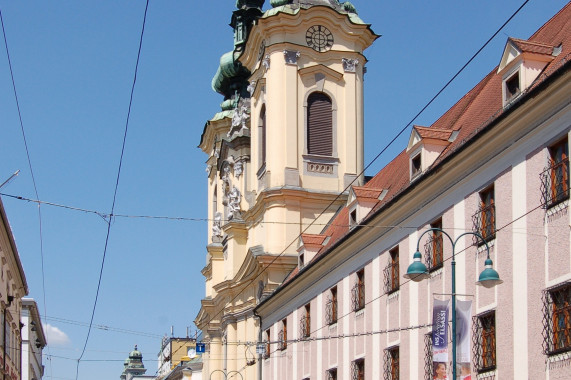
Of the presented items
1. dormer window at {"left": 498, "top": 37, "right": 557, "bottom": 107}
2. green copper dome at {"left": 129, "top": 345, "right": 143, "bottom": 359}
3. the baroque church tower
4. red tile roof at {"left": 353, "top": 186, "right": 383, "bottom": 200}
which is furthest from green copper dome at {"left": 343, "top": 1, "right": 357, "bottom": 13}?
green copper dome at {"left": 129, "top": 345, "right": 143, "bottom": 359}

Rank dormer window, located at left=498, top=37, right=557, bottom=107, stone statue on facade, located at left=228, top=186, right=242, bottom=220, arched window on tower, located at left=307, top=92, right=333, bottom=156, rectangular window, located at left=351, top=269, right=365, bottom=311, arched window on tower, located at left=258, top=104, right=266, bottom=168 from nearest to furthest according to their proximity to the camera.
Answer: dormer window, located at left=498, top=37, right=557, bottom=107
rectangular window, located at left=351, top=269, right=365, bottom=311
arched window on tower, located at left=307, top=92, right=333, bottom=156
arched window on tower, located at left=258, top=104, right=266, bottom=168
stone statue on facade, located at left=228, top=186, right=242, bottom=220

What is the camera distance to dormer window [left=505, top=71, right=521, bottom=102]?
2453 centimetres

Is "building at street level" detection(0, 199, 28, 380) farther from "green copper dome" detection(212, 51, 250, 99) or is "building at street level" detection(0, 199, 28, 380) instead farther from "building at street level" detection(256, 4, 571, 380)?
"green copper dome" detection(212, 51, 250, 99)

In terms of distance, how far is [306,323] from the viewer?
131 ft

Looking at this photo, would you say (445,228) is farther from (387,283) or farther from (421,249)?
(387,283)

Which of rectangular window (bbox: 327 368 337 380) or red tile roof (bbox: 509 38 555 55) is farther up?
red tile roof (bbox: 509 38 555 55)

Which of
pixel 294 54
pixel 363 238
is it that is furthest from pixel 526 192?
pixel 294 54

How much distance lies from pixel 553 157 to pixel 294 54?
3063 cm

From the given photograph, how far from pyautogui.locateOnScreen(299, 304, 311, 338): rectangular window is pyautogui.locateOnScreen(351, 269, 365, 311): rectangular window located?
18.7 feet

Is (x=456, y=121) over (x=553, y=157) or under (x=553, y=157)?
over

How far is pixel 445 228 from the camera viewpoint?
27062mm

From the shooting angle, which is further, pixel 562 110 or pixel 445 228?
pixel 445 228

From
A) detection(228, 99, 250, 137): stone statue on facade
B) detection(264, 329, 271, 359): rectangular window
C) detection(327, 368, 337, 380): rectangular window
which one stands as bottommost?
detection(327, 368, 337, 380): rectangular window

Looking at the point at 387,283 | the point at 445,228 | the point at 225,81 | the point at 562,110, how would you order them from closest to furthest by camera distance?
the point at 562,110 → the point at 445,228 → the point at 387,283 → the point at 225,81
